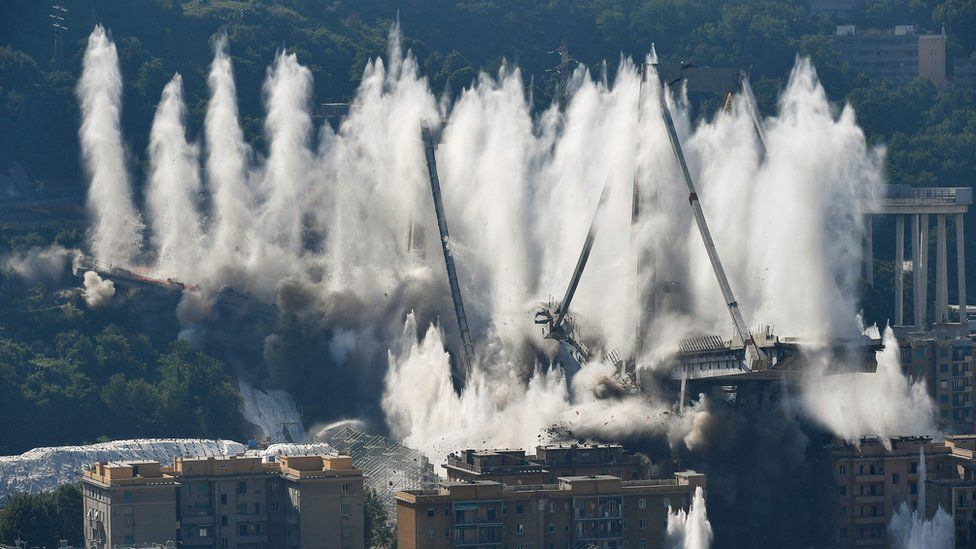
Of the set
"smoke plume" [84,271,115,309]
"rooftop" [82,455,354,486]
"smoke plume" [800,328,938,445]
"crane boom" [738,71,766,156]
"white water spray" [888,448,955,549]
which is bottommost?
"white water spray" [888,448,955,549]

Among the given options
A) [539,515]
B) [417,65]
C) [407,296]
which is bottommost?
[539,515]

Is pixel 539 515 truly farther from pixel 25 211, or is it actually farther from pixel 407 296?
pixel 25 211

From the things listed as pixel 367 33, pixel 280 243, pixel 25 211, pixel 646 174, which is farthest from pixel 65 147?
pixel 646 174

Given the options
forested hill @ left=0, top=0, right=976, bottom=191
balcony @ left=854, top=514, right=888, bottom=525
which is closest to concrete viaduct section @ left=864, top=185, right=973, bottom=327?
forested hill @ left=0, top=0, right=976, bottom=191

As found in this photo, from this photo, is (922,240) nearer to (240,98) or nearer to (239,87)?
(240,98)

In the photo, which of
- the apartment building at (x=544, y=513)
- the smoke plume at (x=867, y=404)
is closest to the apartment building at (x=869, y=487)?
the smoke plume at (x=867, y=404)

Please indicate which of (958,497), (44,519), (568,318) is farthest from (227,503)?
(958,497)

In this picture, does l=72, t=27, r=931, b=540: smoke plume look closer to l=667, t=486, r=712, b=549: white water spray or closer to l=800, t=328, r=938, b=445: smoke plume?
l=800, t=328, r=938, b=445: smoke plume
